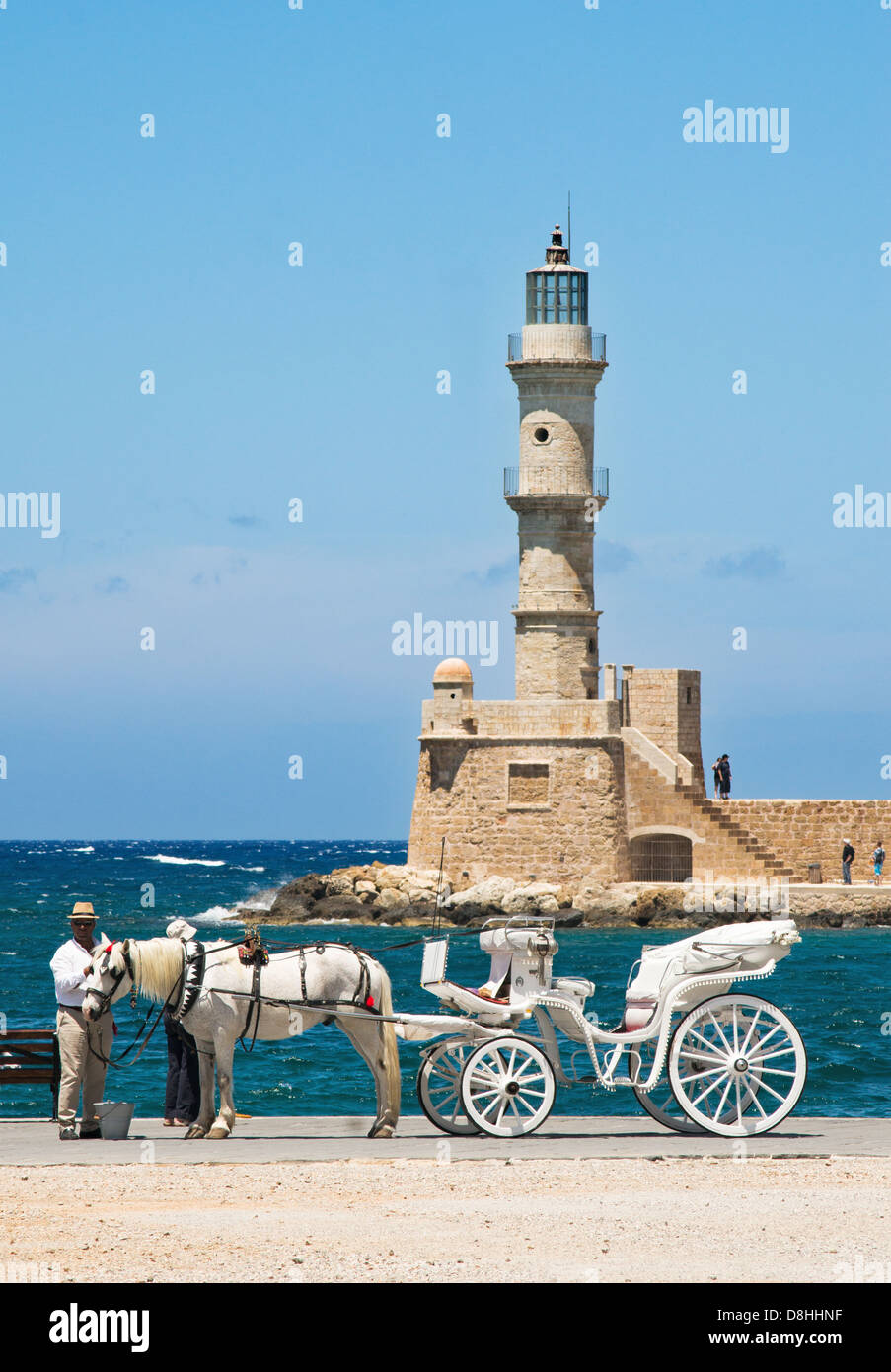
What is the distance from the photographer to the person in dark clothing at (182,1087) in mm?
12906

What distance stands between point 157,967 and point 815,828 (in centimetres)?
3734

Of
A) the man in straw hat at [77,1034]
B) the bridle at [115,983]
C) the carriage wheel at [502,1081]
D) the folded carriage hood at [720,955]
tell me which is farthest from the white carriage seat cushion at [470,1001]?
the man in straw hat at [77,1034]

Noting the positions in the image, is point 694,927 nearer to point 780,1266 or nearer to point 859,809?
point 859,809

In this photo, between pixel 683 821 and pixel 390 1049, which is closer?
pixel 390 1049

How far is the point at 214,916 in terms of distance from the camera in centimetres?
5553

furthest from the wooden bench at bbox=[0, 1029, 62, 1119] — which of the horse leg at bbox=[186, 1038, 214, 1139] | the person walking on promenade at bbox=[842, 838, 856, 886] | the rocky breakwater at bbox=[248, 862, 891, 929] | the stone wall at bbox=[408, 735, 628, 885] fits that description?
the person walking on promenade at bbox=[842, 838, 856, 886]

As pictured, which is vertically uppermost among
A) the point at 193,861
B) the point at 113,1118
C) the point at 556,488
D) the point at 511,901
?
the point at 556,488

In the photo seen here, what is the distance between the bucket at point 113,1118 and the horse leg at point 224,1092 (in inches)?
20.0

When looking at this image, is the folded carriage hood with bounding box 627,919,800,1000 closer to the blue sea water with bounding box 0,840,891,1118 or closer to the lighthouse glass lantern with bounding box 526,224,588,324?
the blue sea water with bounding box 0,840,891,1118

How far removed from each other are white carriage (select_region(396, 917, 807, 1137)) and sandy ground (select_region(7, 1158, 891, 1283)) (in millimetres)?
810

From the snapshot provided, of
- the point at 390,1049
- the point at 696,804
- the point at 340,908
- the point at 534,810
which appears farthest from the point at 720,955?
the point at 340,908

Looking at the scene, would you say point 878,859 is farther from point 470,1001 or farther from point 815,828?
point 470,1001

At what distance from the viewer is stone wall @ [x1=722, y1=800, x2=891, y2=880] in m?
47.3
